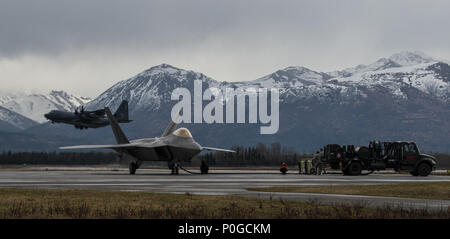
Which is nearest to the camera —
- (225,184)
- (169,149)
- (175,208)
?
(175,208)

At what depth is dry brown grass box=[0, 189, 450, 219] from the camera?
1984cm

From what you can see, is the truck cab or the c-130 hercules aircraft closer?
the truck cab

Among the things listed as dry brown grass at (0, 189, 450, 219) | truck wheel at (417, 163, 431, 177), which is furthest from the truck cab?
dry brown grass at (0, 189, 450, 219)

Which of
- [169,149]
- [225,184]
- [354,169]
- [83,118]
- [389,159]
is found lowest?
[354,169]

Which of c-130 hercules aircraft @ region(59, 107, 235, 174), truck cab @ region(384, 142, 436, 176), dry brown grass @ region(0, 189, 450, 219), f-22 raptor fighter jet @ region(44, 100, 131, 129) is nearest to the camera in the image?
dry brown grass @ region(0, 189, 450, 219)

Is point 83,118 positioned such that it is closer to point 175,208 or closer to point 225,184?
point 225,184

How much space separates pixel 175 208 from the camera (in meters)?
22.1

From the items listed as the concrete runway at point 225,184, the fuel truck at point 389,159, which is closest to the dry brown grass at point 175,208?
the concrete runway at point 225,184

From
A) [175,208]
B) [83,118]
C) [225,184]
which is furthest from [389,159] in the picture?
[83,118]

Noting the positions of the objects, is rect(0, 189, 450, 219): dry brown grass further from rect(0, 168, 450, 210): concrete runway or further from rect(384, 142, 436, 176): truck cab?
rect(384, 142, 436, 176): truck cab

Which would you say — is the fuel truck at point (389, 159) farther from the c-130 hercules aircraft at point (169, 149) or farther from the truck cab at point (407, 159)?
the c-130 hercules aircraft at point (169, 149)

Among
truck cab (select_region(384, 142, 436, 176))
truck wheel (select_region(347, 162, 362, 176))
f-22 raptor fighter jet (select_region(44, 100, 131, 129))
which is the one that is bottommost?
truck wheel (select_region(347, 162, 362, 176))
